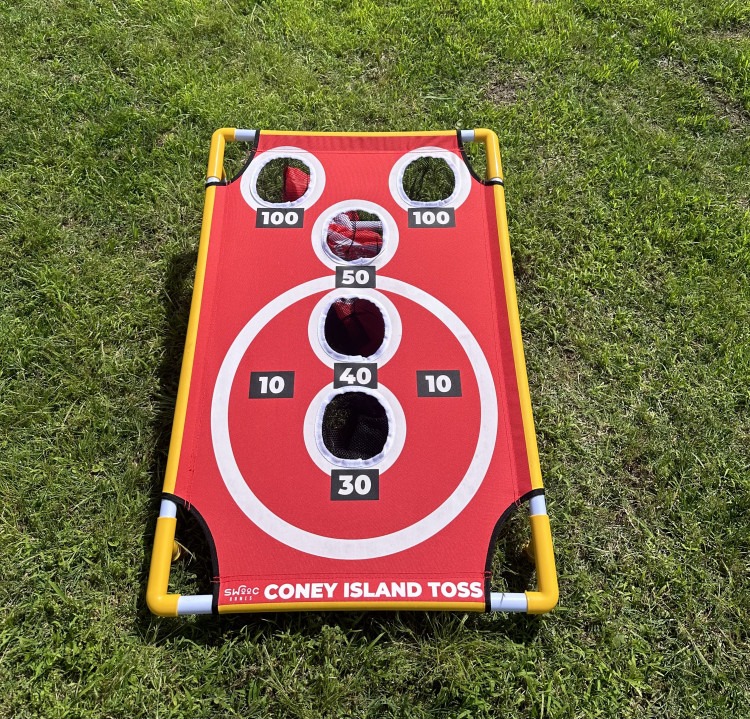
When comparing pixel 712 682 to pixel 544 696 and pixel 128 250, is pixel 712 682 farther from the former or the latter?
pixel 128 250

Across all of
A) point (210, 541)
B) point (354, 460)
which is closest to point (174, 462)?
point (210, 541)

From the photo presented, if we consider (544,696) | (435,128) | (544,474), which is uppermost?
(435,128)

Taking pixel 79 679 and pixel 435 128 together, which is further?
pixel 435 128

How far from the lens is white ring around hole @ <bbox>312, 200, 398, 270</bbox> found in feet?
8.19

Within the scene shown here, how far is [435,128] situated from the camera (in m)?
3.43

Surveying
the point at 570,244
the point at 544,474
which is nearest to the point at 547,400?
the point at 544,474

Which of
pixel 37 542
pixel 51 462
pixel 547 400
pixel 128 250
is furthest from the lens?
pixel 128 250

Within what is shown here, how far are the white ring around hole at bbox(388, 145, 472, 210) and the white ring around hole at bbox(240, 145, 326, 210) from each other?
313 millimetres

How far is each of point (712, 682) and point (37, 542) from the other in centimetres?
261

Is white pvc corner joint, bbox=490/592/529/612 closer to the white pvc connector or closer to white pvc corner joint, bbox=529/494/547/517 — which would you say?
white pvc corner joint, bbox=529/494/547/517

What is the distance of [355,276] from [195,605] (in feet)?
4.34

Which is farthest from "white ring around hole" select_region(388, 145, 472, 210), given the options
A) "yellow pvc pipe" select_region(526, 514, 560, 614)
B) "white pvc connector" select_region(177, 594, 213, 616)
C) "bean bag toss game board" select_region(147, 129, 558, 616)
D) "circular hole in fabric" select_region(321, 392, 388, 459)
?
"white pvc connector" select_region(177, 594, 213, 616)

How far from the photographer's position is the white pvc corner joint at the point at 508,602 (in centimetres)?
200

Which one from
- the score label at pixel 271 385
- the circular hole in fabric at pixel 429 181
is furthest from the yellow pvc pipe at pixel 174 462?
the circular hole in fabric at pixel 429 181
